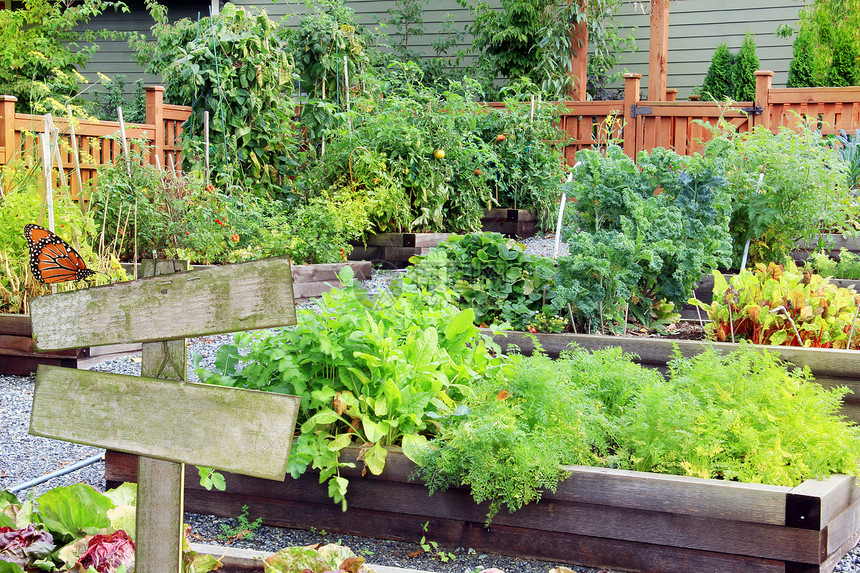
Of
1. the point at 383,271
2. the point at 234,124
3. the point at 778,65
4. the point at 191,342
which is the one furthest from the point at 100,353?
the point at 778,65

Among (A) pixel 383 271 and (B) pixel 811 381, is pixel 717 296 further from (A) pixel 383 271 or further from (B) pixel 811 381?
(A) pixel 383 271

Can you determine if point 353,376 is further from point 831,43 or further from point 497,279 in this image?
point 831,43

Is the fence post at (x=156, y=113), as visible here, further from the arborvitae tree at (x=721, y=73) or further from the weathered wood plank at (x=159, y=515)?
the arborvitae tree at (x=721, y=73)

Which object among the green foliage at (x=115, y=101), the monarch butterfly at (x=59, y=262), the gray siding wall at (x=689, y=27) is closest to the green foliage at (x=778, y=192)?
the monarch butterfly at (x=59, y=262)

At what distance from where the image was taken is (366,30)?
12531 millimetres

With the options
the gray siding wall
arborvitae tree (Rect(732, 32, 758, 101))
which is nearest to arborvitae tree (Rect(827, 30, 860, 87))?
arborvitae tree (Rect(732, 32, 758, 101))

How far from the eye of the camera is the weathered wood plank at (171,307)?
1339mm

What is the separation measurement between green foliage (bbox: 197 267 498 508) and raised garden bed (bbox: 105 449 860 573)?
0.11m

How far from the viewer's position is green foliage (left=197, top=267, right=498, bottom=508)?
267 cm

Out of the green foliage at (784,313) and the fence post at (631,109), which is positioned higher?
the fence post at (631,109)

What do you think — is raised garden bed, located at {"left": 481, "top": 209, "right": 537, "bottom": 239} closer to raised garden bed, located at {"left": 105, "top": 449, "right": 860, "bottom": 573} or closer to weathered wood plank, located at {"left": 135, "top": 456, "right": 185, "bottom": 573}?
raised garden bed, located at {"left": 105, "top": 449, "right": 860, "bottom": 573}

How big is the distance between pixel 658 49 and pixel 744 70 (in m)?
1.47

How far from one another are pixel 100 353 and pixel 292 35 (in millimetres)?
5389

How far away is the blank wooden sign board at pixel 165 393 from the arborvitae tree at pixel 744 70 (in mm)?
11306
